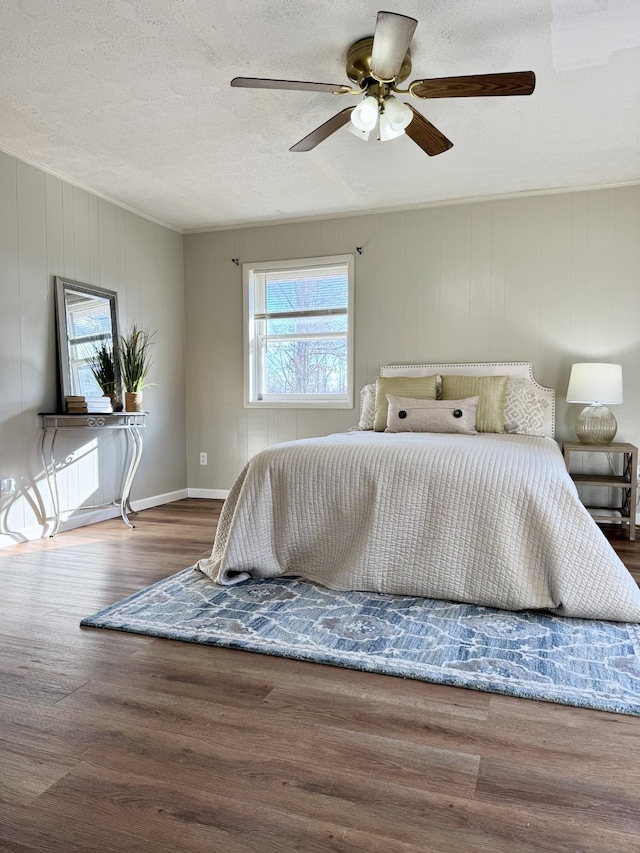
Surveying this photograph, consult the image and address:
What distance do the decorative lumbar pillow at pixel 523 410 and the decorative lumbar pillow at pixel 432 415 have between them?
1.06ft

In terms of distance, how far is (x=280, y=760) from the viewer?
1.37 meters

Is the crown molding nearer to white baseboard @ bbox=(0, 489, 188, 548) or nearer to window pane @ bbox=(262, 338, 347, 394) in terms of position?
window pane @ bbox=(262, 338, 347, 394)

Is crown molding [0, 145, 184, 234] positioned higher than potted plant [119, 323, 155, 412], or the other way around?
crown molding [0, 145, 184, 234]

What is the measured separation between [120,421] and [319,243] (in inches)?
88.9

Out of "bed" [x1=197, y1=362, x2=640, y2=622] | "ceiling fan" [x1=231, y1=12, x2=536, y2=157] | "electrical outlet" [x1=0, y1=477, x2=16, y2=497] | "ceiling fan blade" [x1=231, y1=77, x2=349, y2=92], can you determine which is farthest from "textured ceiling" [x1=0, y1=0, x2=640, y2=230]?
"electrical outlet" [x1=0, y1=477, x2=16, y2=497]

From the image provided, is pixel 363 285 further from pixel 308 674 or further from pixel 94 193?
pixel 308 674

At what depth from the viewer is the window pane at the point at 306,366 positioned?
4.97 meters

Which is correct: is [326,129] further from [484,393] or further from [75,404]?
[75,404]

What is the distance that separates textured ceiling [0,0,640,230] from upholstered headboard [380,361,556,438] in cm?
130

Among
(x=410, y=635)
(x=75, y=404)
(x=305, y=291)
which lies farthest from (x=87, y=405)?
(x=410, y=635)

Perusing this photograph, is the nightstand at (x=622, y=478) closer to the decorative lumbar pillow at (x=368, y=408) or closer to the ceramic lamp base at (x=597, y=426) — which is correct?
the ceramic lamp base at (x=597, y=426)

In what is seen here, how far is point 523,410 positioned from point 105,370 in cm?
305

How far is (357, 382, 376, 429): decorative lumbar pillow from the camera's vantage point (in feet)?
14.0

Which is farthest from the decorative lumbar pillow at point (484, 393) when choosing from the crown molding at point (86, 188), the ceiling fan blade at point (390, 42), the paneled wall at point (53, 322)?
the crown molding at point (86, 188)
